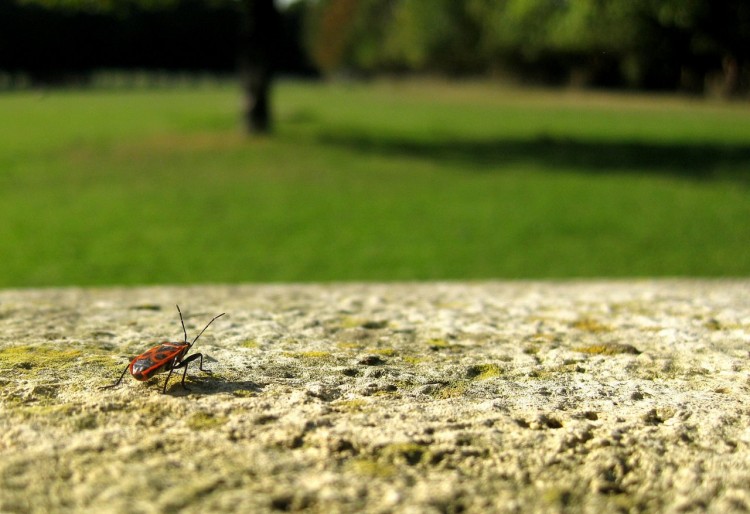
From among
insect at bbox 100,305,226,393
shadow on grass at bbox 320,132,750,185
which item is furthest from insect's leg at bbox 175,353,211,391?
shadow on grass at bbox 320,132,750,185

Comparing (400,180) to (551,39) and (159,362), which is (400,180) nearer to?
(159,362)

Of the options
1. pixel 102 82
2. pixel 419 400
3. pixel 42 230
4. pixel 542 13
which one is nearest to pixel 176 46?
pixel 102 82

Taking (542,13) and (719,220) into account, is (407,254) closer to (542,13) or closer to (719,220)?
(719,220)

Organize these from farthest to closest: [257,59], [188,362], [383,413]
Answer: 1. [257,59]
2. [188,362]
3. [383,413]

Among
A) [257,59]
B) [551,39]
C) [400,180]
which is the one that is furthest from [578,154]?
[551,39]

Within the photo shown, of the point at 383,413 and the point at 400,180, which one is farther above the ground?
the point at 383,413

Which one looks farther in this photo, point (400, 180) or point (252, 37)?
point (252, 37)

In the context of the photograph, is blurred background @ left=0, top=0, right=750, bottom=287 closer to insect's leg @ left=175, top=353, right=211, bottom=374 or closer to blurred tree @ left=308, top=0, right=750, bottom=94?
blurred tree @ left=308, top=0, right=750, bottom=94

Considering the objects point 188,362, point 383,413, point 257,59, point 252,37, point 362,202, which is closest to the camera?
point 383,413
